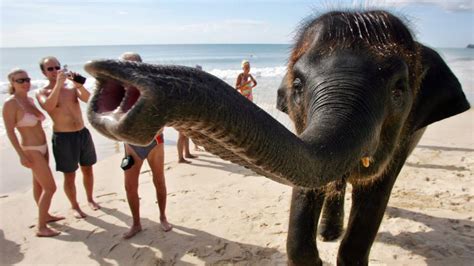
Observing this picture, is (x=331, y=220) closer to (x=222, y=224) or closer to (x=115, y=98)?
Answer: (x=222, y=224)

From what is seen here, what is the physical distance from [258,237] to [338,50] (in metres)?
2.85

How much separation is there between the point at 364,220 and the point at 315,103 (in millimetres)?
1580

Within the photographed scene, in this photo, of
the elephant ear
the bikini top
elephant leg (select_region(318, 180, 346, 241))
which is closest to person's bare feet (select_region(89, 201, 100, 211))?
the bikini top

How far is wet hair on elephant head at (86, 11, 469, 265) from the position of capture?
1.18 metres

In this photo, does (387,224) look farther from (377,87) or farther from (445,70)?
(377,87)

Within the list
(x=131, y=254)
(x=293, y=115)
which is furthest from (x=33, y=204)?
(x=293, y=115)

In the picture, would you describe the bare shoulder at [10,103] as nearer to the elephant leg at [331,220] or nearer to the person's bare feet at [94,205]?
the person's bare feet at [94,205]

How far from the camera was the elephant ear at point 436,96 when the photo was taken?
3.20m

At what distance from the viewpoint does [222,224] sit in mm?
5172

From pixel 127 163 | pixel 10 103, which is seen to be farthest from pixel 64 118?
pixel 127 163

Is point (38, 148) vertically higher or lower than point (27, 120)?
lower

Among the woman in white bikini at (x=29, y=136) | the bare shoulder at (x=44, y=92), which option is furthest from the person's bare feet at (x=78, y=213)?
the bare shoulder at (x=44, y=92)

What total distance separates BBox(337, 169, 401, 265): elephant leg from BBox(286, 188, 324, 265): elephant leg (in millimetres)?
305

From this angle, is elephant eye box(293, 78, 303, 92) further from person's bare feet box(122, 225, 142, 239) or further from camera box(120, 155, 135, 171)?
person's bare feet box(122, 225, 142, 239)
